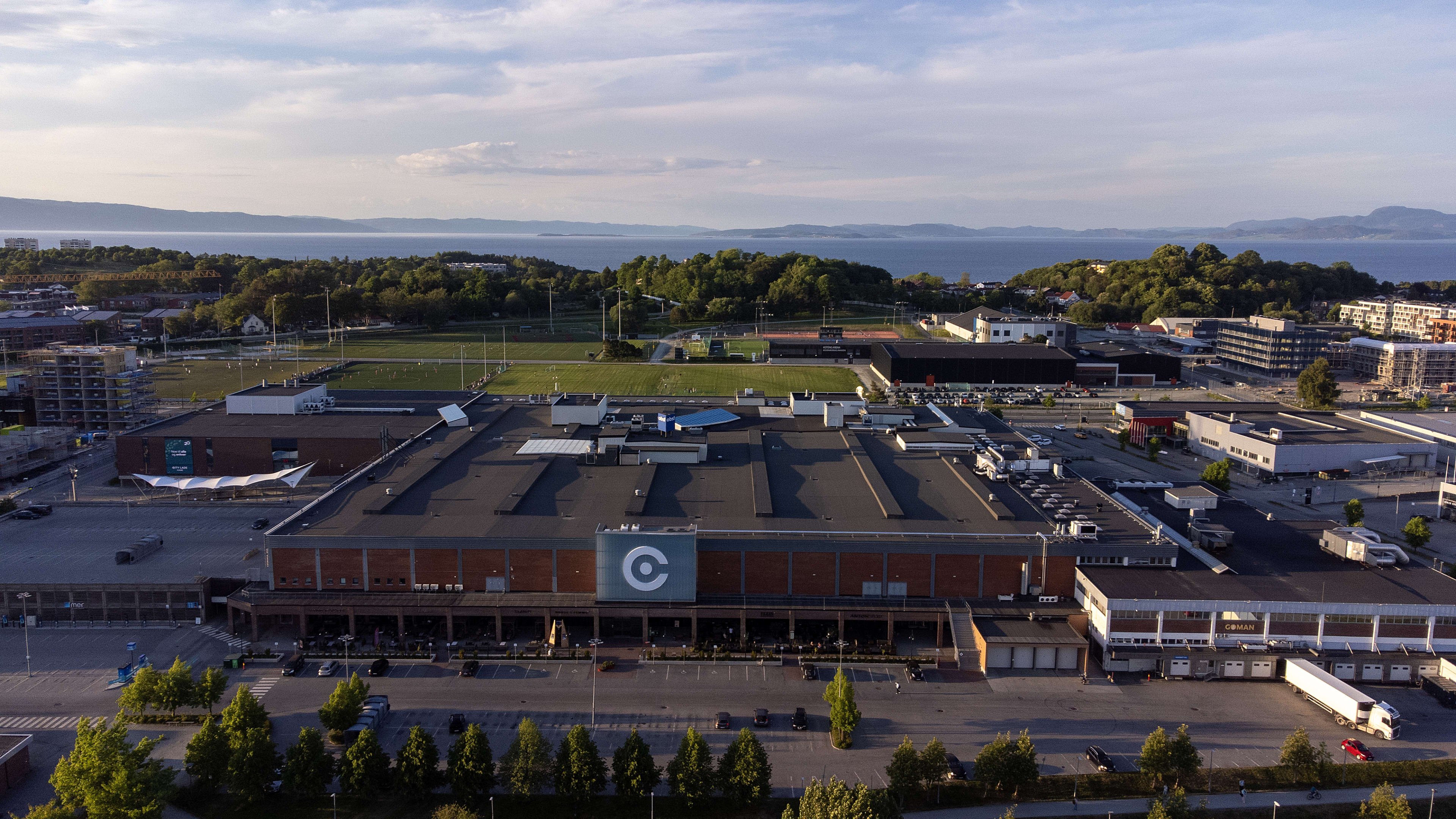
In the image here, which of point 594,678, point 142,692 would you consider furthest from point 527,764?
point 142,692

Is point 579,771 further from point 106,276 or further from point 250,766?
point 106,276

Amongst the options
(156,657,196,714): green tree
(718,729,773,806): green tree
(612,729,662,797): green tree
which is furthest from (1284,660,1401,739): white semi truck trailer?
(156,657,196,714): green tree

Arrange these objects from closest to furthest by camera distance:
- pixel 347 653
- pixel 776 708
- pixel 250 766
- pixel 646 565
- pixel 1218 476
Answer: pixel 250 766
pixel 776 708
pixel 347 653
pixel 646 565
pixel 1218 476

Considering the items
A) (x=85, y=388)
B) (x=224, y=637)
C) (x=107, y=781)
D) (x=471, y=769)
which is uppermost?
(x=85, y=388)

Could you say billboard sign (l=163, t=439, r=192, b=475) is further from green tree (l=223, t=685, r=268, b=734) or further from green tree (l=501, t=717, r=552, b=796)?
green tree (l=501, t=717, r=552, b=796)

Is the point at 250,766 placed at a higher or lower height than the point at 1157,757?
lower

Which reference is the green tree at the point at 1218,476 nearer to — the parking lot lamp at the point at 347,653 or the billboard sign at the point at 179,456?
the parking lot lamp at the point at 347,653
